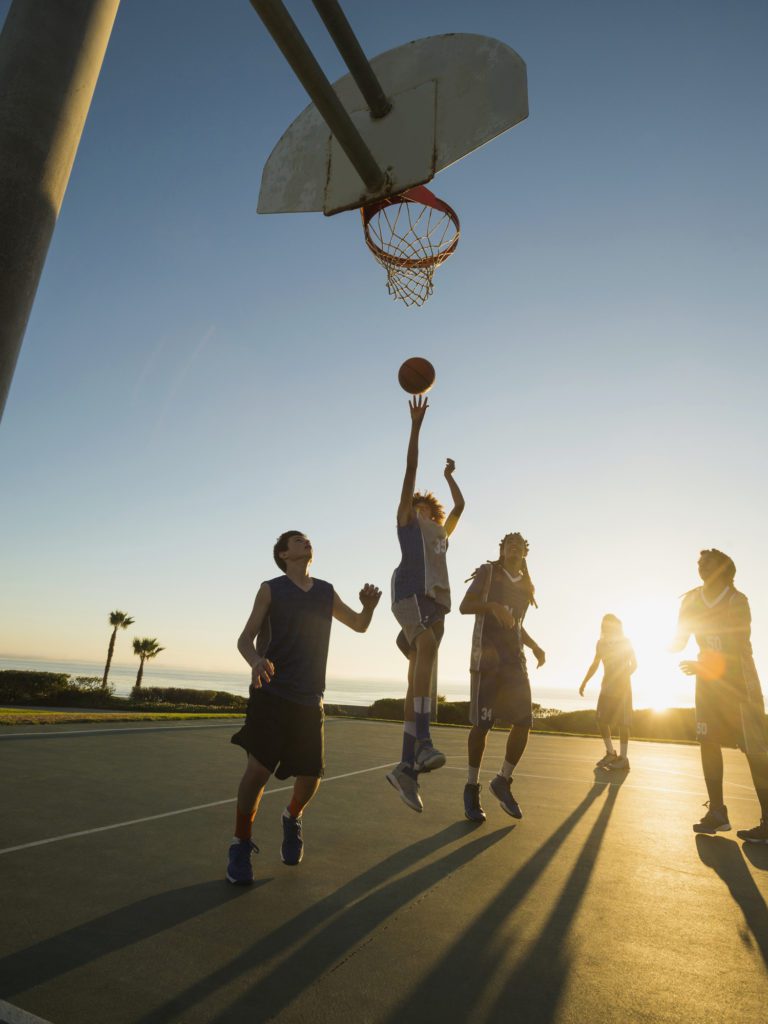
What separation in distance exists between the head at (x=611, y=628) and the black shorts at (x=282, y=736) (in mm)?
7546

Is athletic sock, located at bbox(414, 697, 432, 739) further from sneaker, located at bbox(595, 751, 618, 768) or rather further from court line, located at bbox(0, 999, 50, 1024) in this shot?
sneaker, located at bbox(595, 751, 618, 768)

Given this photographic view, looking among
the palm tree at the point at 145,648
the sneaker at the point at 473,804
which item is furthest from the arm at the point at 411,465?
the palm tree at the point at 145,648

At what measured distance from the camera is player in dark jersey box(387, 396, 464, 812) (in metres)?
4.91

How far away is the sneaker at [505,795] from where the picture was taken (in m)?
5.28

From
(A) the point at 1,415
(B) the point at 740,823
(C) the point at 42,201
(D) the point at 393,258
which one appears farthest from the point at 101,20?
(B) the point at 740,823

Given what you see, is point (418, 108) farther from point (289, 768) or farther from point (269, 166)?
point (289, 768)

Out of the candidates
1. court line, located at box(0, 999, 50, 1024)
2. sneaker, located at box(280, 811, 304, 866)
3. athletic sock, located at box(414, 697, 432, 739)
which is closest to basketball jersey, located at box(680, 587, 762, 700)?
athletic sock, located at box(414, 697, 432, 739)

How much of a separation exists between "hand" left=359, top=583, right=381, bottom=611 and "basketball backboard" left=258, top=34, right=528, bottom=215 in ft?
9.72

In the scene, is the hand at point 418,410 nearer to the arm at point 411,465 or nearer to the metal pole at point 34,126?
the arm at point 411,465

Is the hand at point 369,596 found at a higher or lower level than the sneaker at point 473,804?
higher

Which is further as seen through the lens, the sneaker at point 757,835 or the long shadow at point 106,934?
the sneaker at point 757,835

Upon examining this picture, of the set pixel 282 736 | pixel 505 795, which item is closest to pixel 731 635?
pixel 505 795

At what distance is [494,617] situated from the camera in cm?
589

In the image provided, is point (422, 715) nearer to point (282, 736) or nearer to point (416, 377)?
point (282, 736)
